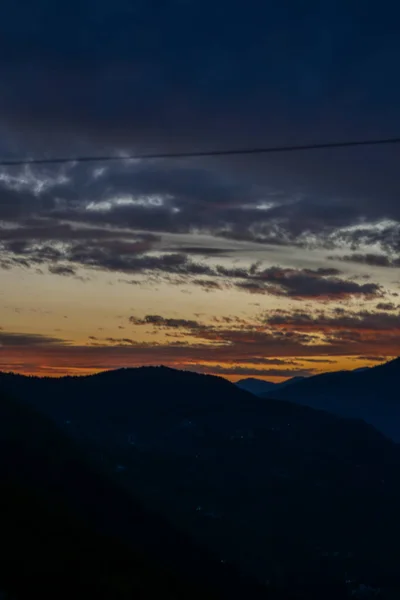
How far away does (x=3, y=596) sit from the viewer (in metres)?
184

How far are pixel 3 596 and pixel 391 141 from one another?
18392 cm

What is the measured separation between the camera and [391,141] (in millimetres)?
43000

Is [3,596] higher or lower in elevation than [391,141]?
lower

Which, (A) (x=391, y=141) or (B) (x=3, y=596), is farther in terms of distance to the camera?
(B) (x=3, y=596)
